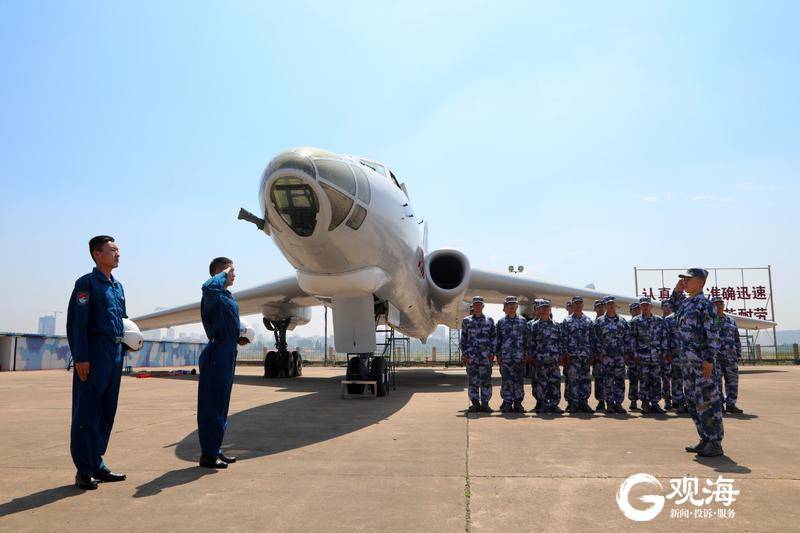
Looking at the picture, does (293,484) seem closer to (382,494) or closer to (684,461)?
(382,494)

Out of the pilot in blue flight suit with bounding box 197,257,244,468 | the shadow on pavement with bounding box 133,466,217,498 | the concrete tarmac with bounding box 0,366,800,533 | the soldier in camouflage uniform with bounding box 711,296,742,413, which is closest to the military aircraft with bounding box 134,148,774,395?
the concrete tarmac with bounding box 0,366,800,533

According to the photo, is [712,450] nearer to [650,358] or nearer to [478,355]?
[650,358]

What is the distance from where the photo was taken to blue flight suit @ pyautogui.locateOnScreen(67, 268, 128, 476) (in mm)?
3502

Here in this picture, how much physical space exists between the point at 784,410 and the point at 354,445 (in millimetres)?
6358

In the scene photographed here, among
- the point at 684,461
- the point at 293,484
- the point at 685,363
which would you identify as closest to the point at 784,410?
the point at 685,363

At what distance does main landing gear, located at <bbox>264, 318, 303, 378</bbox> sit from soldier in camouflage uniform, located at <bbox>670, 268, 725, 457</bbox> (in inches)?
457

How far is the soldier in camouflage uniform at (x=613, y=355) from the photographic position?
737cm

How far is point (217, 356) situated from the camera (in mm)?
4164

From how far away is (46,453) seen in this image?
445 centimetres

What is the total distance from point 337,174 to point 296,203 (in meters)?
0.61

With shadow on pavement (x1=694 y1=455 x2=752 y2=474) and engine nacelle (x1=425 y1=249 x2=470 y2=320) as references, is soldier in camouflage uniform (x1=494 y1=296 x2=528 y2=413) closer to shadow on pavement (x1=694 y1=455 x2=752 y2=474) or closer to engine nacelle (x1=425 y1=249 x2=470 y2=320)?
shadow on pavement (x1=694 y1=455 x2=752 y2=474)

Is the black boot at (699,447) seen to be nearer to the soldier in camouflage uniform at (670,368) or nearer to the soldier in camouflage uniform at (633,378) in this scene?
the soldier in camouflage uniform at (670,368)

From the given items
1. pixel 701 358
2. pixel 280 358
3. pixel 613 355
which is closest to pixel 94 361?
pixel 701 358

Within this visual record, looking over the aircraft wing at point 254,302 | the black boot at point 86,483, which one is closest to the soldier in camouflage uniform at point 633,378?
the black boot at point 86,483
